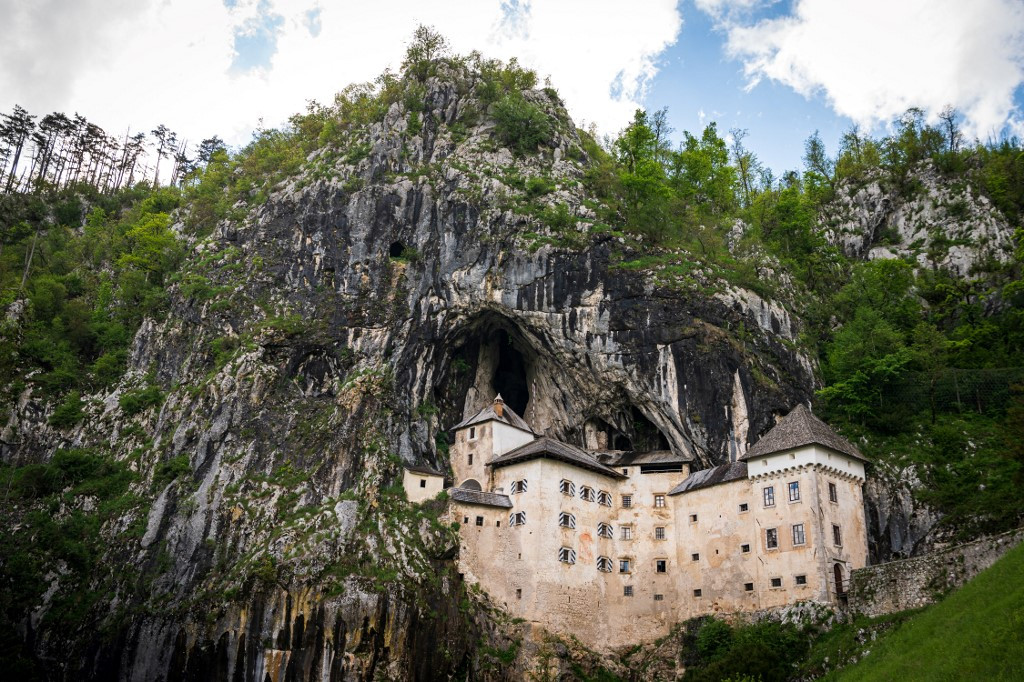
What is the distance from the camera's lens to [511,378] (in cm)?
6319

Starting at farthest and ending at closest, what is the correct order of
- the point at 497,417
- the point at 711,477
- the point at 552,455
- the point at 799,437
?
the point at 497,417
the point at 552,455
the point at 711,477
the point at 799,437

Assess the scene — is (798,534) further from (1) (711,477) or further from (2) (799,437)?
(1) (711,477)

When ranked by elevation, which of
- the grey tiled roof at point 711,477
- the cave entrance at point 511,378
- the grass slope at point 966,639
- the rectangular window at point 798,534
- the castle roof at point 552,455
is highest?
the cave entrance at point 511,378

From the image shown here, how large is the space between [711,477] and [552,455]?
1012 centimetres

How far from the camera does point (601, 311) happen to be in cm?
5562

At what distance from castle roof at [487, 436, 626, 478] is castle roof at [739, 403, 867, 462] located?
30.4 ft

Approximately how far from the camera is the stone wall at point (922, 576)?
34.4m

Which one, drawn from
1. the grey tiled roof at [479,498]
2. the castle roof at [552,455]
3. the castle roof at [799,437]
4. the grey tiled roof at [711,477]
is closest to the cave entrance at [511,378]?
the castle roof at [552,455]

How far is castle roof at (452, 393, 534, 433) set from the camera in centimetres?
5481

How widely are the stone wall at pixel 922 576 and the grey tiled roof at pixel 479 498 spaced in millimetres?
20704

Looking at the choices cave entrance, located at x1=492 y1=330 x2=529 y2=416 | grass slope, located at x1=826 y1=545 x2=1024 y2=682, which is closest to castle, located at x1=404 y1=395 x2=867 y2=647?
grass slope, located at x1=826 y1=545 x2=1024 y2=682

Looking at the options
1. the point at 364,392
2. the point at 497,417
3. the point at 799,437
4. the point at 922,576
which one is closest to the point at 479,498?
the point at 497,417

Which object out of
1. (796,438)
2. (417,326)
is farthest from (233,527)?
(796,438)

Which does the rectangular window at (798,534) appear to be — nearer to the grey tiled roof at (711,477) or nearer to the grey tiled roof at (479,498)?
the grey tiled roof at (711,477)
